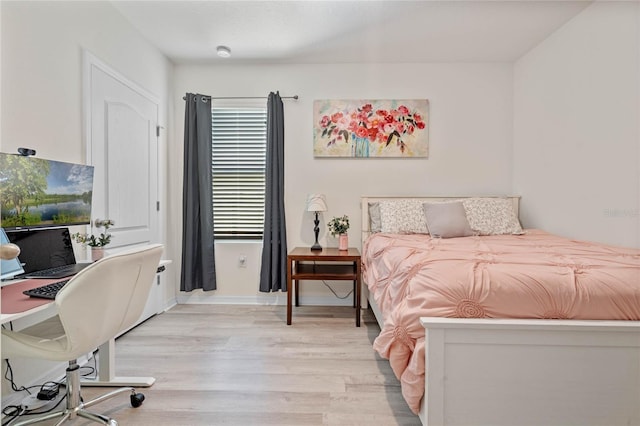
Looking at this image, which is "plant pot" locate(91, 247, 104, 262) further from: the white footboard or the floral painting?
the floral painting

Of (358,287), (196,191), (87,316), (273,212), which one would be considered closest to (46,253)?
(87,316)

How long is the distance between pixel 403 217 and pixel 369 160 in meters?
0.78

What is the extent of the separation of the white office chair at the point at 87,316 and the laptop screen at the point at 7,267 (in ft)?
0.78

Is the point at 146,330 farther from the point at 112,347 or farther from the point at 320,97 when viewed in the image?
the point at 320,97

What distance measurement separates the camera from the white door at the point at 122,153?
93.2 inches

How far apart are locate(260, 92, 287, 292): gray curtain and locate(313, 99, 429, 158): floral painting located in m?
0.42

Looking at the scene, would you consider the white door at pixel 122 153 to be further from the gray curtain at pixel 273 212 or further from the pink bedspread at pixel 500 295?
the pink bedspread at pixel 500 295

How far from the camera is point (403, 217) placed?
10.1 ft

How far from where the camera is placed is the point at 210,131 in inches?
135

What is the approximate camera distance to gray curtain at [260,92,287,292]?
3.36 m

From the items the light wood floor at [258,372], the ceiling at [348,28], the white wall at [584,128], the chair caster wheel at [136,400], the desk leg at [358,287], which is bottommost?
the light wood floor at [258,372]

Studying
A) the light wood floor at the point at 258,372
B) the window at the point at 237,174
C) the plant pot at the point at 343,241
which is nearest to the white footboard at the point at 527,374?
the light wood floor at the point at 258,372

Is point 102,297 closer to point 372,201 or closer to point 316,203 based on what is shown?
point 316,203

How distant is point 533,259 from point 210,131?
9.99 feet
